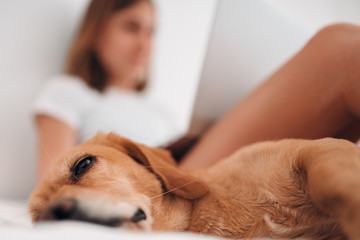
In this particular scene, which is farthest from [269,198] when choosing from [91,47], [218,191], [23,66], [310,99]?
[23,66]

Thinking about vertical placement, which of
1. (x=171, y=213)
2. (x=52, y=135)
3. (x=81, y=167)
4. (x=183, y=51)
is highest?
(x=183, y=51)

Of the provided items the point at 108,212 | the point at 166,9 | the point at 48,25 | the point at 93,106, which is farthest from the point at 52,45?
the point at 108,212

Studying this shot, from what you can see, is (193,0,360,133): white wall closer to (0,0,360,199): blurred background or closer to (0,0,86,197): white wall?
(0,0,360,199): blurred background

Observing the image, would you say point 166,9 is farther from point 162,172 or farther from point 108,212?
point 108,212

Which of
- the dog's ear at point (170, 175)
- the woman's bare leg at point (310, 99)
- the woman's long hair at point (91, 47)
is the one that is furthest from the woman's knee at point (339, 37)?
the woman's long hair at point (91, 47)

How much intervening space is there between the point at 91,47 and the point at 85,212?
1971mm

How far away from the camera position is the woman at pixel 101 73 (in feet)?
6.04

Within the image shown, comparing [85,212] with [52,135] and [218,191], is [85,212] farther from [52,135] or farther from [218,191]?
[52,135]

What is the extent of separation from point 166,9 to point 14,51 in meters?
1.67

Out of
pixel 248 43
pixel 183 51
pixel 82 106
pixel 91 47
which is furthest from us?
pixel 183 51

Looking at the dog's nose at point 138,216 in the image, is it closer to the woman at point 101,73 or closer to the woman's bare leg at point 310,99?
the woman's bare leg at point 310,99

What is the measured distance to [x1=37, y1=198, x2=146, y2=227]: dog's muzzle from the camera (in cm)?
60

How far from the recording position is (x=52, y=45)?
253 centimetres

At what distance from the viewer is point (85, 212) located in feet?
1.98
